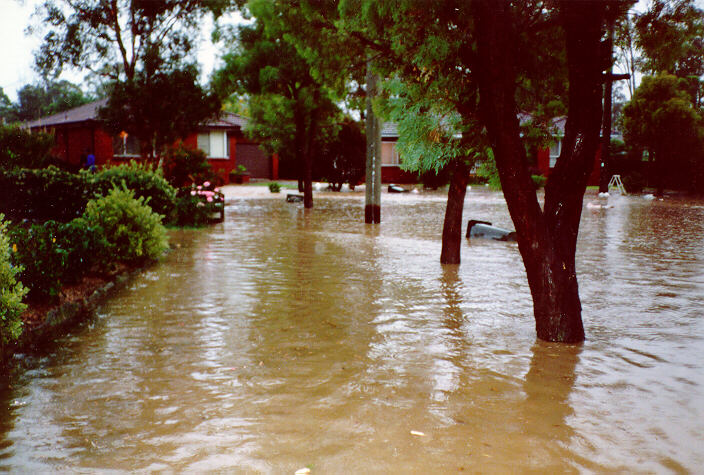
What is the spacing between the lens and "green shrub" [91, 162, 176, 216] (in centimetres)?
1512

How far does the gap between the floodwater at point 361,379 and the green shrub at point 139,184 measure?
4628 mm

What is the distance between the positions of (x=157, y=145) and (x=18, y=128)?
24.2 ft

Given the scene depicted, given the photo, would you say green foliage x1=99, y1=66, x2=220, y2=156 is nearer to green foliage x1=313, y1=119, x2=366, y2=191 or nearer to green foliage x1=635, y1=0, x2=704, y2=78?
green foliage x1=313, y1=119, x2=366, y2=191

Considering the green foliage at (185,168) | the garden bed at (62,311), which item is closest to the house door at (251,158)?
the green foliage at (185,168)

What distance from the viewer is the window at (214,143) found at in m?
41.6

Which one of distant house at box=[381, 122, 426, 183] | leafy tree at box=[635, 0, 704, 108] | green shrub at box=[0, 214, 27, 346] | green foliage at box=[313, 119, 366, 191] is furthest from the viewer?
distant house at box=[381, 122, 426, 183]

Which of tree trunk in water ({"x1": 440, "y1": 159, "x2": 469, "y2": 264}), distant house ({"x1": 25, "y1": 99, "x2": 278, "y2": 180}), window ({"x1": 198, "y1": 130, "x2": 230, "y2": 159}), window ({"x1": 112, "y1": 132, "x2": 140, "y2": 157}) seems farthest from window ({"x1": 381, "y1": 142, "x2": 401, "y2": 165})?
tree trunk in water ({"x1": 440, "y1": 159, "x2": 469, "y2": 264})

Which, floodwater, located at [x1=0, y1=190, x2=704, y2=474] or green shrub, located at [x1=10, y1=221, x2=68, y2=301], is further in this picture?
green shrub, located at [x1=10, y1=221, x2=68, y2=301]

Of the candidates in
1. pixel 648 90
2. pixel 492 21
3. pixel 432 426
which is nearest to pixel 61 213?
pixel 492 21

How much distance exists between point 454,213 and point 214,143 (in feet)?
105

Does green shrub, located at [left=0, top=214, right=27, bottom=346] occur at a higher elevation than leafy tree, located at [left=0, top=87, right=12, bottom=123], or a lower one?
lower

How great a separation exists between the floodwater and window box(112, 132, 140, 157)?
2788 cm

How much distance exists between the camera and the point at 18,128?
28219mm

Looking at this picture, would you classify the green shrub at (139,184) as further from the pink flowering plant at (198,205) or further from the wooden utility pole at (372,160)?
the wooden utility pole at (372,160)
